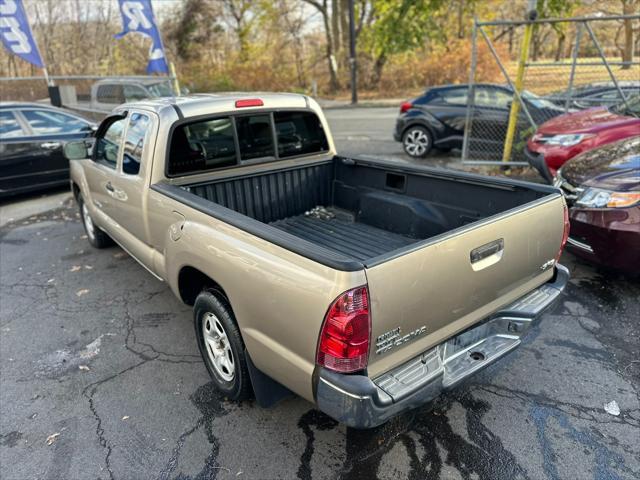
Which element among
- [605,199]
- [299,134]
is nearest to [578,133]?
[605,199]

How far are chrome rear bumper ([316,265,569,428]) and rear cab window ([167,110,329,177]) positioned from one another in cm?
222

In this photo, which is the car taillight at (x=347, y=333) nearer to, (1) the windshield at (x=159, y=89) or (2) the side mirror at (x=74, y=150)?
(2) the side mirror at (x=74, y=150)

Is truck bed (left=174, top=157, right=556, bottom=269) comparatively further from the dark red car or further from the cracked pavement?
the dark red car

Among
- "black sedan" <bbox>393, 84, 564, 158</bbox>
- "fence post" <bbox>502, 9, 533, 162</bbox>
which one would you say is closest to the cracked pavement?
"fence post" <bbox>502, 9, 533, 162</bbox>

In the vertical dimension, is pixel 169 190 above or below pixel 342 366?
above

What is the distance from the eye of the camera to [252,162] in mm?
3887

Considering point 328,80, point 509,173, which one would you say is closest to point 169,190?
point 509,173

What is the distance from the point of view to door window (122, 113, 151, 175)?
3.55 m

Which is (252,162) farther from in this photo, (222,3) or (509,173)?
(222,3)

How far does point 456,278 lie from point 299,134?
96.5 inches

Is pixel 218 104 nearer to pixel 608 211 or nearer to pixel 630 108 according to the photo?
pixel 608 211

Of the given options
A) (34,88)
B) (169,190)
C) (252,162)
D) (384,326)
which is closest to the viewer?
(384,326)

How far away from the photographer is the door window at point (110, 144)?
159 inches

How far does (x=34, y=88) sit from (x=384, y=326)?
16379 millimetres
